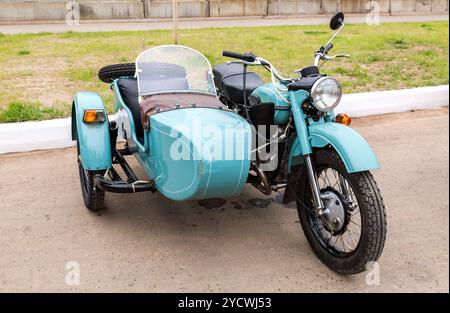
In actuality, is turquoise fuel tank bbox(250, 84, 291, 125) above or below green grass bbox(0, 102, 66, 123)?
above

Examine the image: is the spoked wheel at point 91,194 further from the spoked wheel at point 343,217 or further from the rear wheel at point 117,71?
the spoked wheel at point 343,217

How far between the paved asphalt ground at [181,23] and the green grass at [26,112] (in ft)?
18.6

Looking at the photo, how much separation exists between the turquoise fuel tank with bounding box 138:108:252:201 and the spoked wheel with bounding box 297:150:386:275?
0.54 m

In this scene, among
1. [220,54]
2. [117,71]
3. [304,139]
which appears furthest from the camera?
[220,54]

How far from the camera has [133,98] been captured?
3.64 m

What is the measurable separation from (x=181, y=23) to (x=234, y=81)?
10601mm

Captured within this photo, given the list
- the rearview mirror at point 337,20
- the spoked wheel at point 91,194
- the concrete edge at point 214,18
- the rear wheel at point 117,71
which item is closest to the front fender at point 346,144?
the rearview mirror at point 337,20

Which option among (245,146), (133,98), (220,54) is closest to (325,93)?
(245,146)

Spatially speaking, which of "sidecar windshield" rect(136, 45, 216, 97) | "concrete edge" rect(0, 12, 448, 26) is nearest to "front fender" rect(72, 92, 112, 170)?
"sidecar windshield" rect(136, 45, 216, 97)

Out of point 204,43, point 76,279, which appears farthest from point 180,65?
point 204,43

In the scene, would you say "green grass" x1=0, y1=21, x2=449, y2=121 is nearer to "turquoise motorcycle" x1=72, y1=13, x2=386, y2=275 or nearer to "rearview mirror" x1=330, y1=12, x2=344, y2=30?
"turquoise motorcycle" x1=72, y1=13, x2=386, y2=275

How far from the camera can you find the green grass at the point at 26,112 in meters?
5.22

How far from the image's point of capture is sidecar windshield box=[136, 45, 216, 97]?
3.55 m

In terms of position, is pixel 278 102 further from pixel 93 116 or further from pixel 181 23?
pixel 181 23
